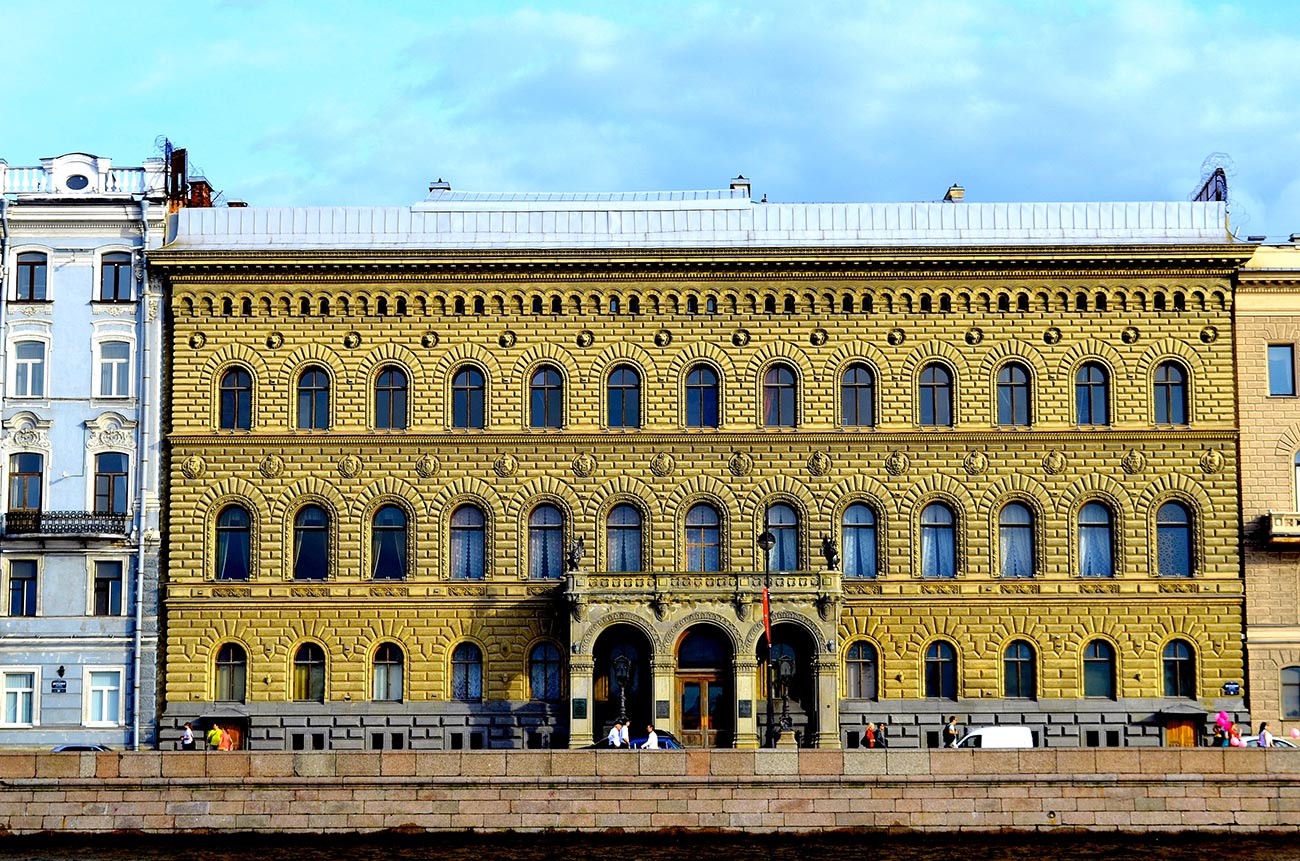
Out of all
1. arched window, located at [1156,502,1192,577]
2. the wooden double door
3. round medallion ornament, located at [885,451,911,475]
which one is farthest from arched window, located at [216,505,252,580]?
arched window, located at [1156,502,1192,577]

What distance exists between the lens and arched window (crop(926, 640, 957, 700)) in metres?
50.8

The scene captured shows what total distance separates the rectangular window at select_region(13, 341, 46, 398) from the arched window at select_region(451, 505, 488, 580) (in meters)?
11.9

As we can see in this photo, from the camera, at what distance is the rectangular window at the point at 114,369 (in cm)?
5219

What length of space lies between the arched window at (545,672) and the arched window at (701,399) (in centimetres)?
719

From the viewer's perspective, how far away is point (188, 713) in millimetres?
50562

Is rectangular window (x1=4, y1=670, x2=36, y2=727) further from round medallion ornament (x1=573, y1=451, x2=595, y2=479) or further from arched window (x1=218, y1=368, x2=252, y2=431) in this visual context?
round medallion ornament (x1=573, y1=451, x2=595, y2=479)

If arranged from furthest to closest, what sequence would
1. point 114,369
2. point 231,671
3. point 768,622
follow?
point 114,369, point 231,671, point 768,622

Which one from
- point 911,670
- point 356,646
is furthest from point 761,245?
point 356,646

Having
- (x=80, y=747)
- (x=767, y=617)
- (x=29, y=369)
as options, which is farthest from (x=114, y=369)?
(x=767, y=617)

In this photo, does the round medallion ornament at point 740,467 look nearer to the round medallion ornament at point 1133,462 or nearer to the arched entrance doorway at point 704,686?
the arched entrance doorway at point 704,686

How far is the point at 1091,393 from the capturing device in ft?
171

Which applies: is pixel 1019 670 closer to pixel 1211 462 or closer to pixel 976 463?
pixel 976 463

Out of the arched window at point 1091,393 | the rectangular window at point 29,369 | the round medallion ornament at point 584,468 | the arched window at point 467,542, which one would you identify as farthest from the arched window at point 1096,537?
the rectangular window at point 29,369

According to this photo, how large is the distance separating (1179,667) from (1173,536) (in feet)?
11.5
